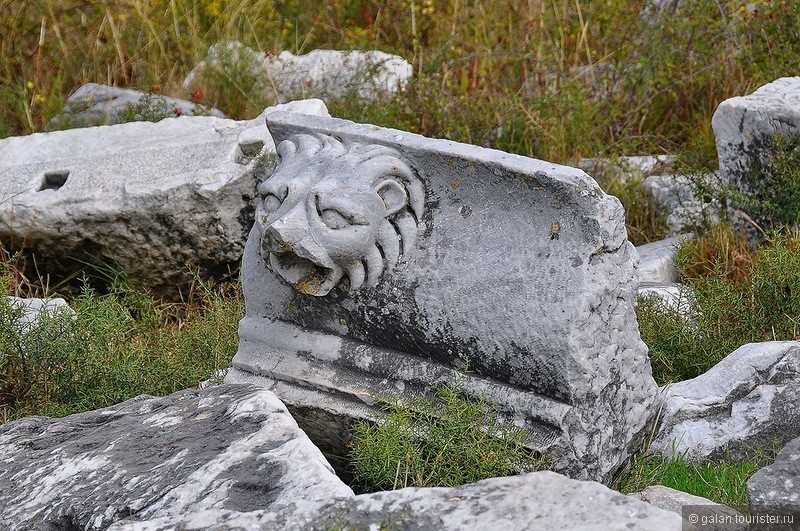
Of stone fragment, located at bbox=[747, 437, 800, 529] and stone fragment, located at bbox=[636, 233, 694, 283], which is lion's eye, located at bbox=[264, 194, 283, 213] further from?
stone fragment, located at bbox=[636, 233, 694, 283]

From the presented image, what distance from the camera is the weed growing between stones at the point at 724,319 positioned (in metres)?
3.99

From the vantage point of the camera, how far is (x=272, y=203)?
320cm

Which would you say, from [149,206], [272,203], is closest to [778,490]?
[272,203]

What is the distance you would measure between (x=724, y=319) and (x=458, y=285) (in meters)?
1.52

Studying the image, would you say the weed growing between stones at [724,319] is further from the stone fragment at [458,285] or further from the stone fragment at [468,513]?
the stone fragment at [468,513]

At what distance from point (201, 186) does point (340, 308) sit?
1.50m

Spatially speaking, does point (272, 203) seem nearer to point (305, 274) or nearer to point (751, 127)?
point (305, 274)

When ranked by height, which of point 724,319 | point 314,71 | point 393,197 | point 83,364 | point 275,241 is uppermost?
point 393,197

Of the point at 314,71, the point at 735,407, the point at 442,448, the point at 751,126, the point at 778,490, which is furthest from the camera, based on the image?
the point at 314,71

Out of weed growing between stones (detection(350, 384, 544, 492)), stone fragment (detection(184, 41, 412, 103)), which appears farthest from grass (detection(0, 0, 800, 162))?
weed growing between stones (detection(350, 384, 544, 492))

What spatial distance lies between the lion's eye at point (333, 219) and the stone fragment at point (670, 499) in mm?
1082

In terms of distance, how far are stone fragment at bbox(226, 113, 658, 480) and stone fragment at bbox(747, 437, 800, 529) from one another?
588 millimetres

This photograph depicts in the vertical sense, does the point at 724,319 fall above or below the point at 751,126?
below

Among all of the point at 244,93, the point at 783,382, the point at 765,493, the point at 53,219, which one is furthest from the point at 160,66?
the point at 765,493
